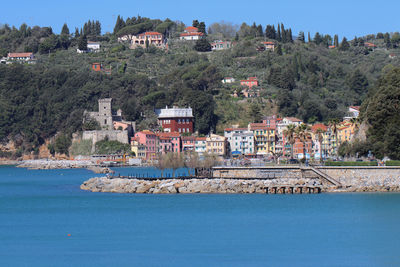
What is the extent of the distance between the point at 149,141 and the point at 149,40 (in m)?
51.4

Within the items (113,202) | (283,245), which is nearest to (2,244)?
(283,245)

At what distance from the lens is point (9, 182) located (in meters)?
85.4

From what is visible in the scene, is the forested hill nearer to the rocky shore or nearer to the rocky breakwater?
the rocky shore

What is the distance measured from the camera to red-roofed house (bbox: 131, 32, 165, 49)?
164 metres

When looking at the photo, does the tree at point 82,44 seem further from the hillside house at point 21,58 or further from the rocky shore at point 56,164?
the rocky shore at point 56,164

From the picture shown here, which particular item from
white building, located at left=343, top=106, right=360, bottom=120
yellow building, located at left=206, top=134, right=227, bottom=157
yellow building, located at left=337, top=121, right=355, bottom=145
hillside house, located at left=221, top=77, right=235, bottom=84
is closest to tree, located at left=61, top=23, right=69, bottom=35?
hillside house, located at left=221, top=77, right=235, bottom=84

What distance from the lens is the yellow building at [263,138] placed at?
115m

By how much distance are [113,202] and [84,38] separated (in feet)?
379

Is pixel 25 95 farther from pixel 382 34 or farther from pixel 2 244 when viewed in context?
pixel 2 244

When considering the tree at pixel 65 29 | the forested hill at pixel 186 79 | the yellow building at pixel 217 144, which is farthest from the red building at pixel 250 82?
the tree at pixel 65 29

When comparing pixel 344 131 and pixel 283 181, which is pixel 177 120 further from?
pixel 283 181

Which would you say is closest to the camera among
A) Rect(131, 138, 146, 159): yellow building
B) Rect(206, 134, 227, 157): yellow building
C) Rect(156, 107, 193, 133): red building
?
Rect(206, 134, 227, 157): yellow building

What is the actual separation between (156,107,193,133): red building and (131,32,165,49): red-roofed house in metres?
42.4

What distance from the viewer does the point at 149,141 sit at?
387 ft
